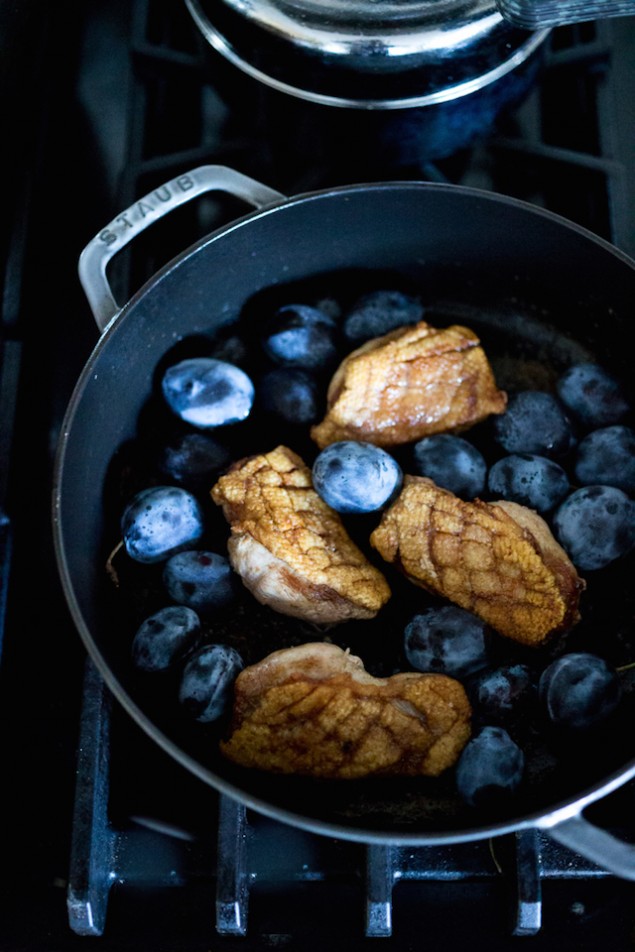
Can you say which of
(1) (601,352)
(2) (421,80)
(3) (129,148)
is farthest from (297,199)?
(1) (601,352)

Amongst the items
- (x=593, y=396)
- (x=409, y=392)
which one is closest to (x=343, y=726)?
(x=409, y=392)

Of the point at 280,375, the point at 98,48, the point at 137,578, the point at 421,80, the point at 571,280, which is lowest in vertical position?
the point at 137,578

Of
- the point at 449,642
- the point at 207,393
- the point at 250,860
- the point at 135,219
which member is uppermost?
the point at 135,219

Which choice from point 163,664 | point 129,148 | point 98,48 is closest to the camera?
point 163,664

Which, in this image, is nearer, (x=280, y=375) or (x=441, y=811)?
(x=441, y=811)

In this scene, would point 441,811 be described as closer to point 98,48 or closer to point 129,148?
point 129,148

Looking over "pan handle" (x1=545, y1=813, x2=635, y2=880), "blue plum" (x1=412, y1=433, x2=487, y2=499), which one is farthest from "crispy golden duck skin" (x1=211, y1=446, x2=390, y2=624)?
"pan handle" (x1=545, y1=813, x2=635, y2=880)

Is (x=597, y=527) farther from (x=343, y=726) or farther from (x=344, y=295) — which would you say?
(x=344, y=295)

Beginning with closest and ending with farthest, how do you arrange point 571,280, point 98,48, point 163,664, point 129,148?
1. point 163,664
2. point 571,280
3. point 129,148
4. point 98,48
